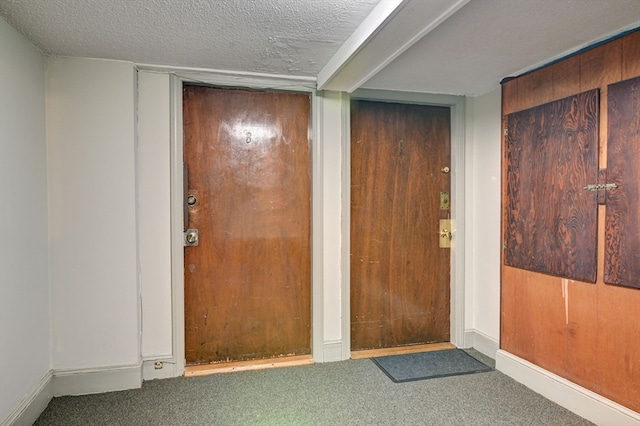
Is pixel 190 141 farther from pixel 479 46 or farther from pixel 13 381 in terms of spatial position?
pixel 479 46

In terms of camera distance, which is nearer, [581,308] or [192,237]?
[581,308]

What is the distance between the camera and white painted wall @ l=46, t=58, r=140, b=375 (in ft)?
7.83

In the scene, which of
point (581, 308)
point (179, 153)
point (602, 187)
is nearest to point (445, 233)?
point (581, 308)

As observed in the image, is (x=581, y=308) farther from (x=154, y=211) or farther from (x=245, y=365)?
(x=154, y=211)

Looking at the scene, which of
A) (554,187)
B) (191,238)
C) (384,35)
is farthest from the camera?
(191,238)

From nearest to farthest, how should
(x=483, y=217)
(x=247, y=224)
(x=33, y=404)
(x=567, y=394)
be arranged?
1. (x=33, y=404)
2. (x=567, y=394)
3. (x=247, y=224)
4. (x=483, y=217)

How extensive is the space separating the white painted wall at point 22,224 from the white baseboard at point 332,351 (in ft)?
6.04

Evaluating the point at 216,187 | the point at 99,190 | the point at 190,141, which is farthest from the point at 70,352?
the point at 190,141

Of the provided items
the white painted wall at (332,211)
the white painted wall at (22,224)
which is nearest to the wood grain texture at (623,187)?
the white painted wall at (332,211)

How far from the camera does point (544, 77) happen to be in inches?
94.7

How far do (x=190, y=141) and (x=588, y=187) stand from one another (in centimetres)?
257

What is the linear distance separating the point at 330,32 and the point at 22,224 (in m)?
1.99

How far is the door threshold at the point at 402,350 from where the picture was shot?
301cm

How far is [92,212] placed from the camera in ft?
7.99
